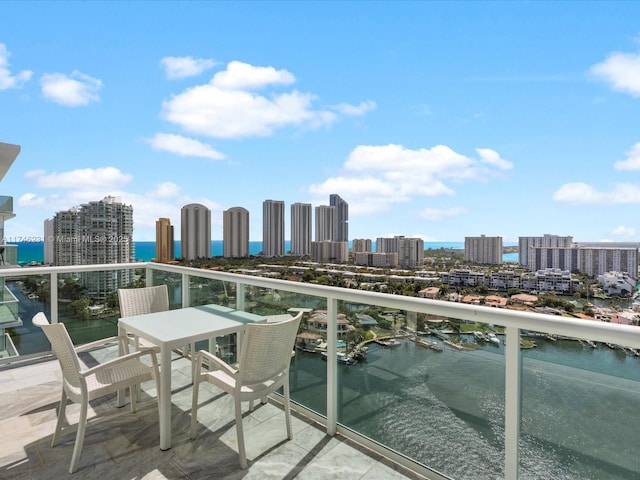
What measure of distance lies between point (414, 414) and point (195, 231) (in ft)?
107

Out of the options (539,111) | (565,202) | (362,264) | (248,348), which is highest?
(539,111)

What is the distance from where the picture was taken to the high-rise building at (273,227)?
149ft

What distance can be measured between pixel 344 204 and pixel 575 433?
58940 millimetres

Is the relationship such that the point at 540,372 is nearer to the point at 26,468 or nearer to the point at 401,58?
the point at 26,468

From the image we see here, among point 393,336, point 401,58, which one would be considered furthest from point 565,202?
point 393,336

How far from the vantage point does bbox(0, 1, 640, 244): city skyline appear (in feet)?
34.2

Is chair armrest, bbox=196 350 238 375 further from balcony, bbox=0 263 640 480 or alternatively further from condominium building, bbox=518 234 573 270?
condominium building, bbox=518 234 573 270

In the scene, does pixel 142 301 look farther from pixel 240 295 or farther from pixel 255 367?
pixel 255 367

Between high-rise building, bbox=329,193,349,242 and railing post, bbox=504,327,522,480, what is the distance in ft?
177

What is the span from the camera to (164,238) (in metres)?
22.7

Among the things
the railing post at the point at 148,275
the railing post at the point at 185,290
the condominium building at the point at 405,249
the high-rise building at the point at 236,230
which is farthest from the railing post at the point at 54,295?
the condominium building at the point at 405,249

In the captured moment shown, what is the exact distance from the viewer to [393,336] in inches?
95.0

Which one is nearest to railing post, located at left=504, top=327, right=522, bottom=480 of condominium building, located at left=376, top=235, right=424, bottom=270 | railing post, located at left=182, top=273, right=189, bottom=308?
railing post, located at left=182, top=273, right=189, bottom=308

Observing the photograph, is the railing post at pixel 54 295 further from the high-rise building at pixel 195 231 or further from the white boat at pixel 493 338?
the high-rise building at pixel 195 231
